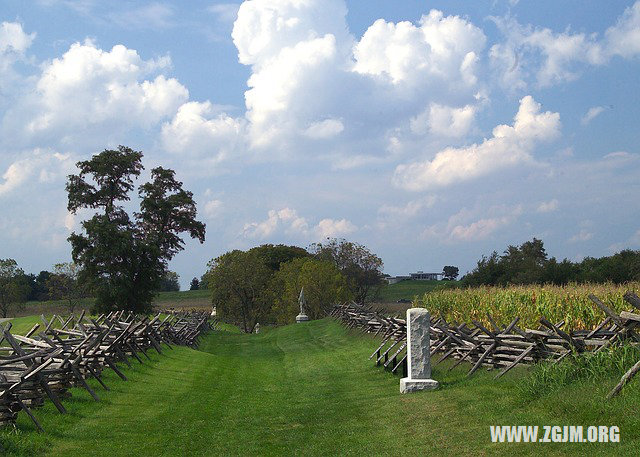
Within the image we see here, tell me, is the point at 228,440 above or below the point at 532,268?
below

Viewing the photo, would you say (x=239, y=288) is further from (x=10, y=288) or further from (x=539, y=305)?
(x=539, y=305)

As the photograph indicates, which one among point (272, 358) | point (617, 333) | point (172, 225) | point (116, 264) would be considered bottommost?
point (272, 358)

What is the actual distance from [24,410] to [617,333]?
10.0m

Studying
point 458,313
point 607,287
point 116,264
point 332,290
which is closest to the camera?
point 607,287

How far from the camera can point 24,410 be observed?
1102cm

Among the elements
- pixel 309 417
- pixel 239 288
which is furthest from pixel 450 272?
pixel 309 417

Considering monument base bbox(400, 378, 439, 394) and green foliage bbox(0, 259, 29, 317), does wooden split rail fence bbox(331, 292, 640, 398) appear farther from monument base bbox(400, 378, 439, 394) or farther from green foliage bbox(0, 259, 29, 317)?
green foliage bbox(0, 259, 29, 317)

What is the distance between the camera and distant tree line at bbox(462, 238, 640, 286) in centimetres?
5091

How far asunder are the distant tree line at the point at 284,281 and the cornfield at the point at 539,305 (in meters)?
27.5

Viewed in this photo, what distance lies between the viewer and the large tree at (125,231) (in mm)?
48906

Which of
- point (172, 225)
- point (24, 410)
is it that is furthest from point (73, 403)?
point (172, 225)

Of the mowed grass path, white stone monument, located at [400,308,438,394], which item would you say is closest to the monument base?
white stone monument, located at [400,308,438,394]

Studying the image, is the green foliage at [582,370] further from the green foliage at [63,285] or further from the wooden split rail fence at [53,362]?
the green foliage at [63,285]

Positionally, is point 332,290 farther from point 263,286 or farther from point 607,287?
point 607,287
